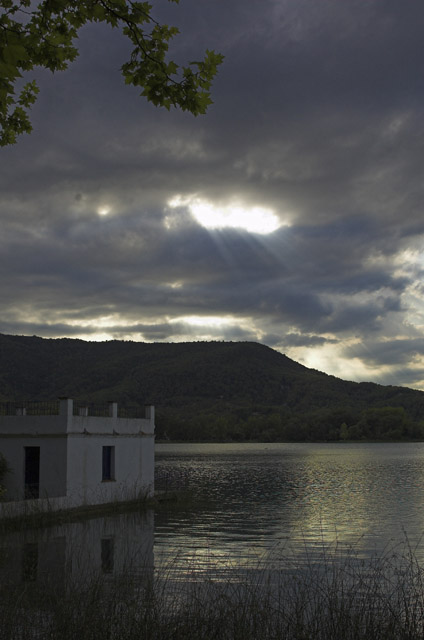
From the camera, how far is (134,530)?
28062mm

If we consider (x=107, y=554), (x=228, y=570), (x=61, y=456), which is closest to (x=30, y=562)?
(x=107, y=554)

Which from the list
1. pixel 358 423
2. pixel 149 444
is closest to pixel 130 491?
pixel 149 444

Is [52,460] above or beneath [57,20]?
beneath

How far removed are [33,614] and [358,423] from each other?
19672 centimetres

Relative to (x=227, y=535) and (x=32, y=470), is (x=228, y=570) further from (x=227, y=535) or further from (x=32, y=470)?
(x=32, y=470)

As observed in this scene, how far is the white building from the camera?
1158 inches

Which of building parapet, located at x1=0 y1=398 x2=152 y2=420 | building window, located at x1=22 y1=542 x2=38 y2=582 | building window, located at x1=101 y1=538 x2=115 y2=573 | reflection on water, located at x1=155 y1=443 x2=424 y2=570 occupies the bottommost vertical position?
reflection on water, located at x1=155 y1=443 x2=424 y2=570

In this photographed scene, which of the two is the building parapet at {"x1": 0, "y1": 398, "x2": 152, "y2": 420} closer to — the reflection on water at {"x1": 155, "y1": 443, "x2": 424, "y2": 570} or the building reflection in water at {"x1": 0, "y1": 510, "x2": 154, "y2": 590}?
the building reflection in water at {"x1": 0, "y1": 510, "x2": 154, "y2": 590}

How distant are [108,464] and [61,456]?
12.9 feet

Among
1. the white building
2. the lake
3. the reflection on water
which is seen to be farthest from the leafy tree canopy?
the white building

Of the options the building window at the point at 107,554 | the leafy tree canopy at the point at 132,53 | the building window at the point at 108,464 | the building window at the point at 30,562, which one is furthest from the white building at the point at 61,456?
the leafy tree canopy at the point at 132,53

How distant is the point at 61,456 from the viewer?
29.4m

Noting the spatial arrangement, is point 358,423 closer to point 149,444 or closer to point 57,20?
point 149,444

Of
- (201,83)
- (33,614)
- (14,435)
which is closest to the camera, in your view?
(201,83)
